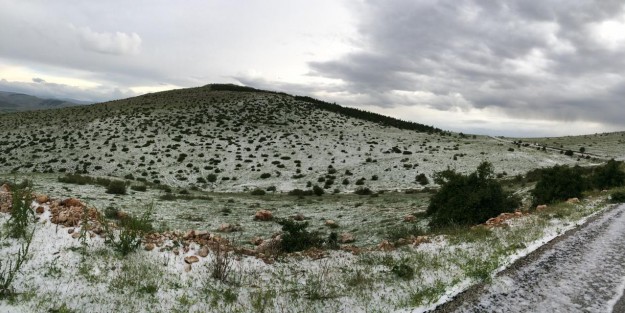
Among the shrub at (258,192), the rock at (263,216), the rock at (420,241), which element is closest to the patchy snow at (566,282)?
the rock at (420,241)

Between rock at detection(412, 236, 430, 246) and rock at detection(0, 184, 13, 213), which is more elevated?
rock at detection(0, 184, 13, 213)

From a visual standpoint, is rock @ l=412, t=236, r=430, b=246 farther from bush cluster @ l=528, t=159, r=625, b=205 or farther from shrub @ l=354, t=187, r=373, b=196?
shrub @ l=354, t=187, r=373, b=196

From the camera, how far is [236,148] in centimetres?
4919

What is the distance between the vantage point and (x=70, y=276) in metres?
8.07

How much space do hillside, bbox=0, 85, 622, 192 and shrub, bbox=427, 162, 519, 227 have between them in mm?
14840

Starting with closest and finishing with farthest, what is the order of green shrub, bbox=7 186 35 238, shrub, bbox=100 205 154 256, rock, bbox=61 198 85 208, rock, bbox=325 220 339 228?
green shrub, bbox=7 186 35 238
shrub, bbox=100 205 154 256
rock, bbox=61 198 85 208
rock, bbox=325 220 339 228

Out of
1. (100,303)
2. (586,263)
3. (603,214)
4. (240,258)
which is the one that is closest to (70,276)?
(100,303)

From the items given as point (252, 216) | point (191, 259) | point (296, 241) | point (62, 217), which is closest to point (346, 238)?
point (296, 241)

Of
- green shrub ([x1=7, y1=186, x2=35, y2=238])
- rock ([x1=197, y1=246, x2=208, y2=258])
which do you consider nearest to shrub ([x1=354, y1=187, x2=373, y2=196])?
rock ([x1=197, y1=246, x2=208, y2=258])

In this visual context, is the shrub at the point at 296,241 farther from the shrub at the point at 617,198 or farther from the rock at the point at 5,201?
the shrub at the point at 617,198

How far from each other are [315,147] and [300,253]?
3994 centimetres

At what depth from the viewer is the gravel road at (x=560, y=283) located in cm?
786

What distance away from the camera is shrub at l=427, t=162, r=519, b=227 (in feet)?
56.6

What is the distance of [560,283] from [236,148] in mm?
43493
